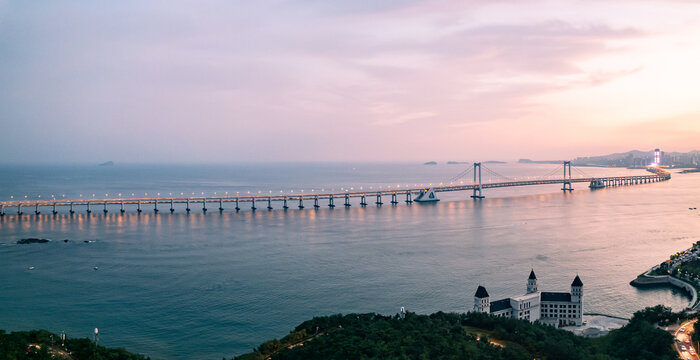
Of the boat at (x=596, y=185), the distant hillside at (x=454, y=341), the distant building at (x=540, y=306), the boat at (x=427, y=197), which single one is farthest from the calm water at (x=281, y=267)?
the boat at (x=596, y=185)

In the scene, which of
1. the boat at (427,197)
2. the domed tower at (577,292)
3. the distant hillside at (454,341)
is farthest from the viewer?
the boat at (427,197)

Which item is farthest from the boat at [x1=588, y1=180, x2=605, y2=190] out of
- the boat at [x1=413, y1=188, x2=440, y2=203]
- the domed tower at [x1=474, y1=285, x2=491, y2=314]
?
the domed tower at [x1=474, y1=285, x2=491, y2=314]

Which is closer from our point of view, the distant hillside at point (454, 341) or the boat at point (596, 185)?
the distant hillside at point (454, 341)

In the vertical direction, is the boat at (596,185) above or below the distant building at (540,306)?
above

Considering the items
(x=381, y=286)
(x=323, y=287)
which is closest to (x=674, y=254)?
(x=381, y=286)

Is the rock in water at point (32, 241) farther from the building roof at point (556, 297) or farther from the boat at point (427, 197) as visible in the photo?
the boat at point (427, 197)

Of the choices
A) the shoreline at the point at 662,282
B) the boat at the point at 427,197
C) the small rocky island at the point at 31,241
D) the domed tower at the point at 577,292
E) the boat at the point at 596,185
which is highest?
the boat at the point at 596,185
